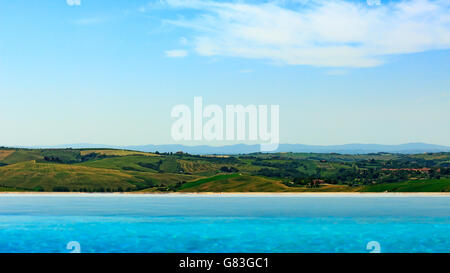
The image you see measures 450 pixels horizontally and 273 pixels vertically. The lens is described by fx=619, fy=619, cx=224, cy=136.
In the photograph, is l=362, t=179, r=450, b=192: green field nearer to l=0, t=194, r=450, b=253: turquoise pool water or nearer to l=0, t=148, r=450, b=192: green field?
l=0, t=148, r=450, b=192: green field

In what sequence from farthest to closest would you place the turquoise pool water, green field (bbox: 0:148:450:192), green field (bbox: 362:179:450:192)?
green field (bbox: 0:148:450:192) < green field (bbox: 362:179:450:192) < the turquoise pool water

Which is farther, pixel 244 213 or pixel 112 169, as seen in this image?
pixel 112 169

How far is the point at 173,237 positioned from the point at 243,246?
891 centimetres

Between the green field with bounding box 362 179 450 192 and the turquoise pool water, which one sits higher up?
the turquoise pool water

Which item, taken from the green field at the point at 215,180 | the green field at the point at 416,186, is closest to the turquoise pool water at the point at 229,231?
the green field at the point at 416,186

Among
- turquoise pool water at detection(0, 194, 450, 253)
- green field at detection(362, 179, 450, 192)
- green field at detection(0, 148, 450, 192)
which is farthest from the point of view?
green field at detection(0, 148, 450, 192)

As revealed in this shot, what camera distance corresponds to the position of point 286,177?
189 meters

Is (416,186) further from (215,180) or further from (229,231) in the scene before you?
(229,231)

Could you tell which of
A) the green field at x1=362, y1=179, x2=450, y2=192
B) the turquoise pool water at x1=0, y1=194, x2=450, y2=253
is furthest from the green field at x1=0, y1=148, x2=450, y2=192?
the turquoise pool water at x1=0, y1=194, x2=450, y2=253

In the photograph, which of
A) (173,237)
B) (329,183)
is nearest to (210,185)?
(329,183)

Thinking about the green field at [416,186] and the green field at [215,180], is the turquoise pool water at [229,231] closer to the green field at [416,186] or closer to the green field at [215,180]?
the green field at [416,186]

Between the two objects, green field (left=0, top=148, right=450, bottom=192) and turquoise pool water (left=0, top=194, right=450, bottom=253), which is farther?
green field (left=0, top=148, right=450, bottom=192)
